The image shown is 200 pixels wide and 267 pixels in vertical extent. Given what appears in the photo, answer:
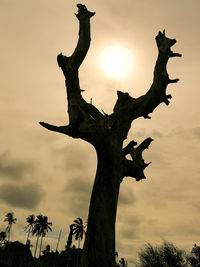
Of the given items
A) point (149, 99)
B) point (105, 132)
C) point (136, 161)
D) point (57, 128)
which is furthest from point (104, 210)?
point (149, 99)

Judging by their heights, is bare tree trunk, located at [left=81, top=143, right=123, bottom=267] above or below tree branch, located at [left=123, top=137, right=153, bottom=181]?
below

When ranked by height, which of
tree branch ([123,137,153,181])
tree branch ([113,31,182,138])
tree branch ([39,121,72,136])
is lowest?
tree branch ([123,137,153,181])

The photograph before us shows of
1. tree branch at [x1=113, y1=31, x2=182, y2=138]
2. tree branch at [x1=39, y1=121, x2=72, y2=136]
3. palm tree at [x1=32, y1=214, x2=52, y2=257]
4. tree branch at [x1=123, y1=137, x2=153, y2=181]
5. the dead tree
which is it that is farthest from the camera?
palm tree at [x1=32, y1=214, x2=52, y2=257]

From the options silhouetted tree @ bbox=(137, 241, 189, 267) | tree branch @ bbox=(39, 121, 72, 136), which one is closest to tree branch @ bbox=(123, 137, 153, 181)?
tree branch @ bbox=(39, 121, 72, 136)

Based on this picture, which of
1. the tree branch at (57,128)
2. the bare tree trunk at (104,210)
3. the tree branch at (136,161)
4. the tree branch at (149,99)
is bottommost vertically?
the bare tree trunk at (104,210)

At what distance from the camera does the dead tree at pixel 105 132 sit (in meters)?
6.81

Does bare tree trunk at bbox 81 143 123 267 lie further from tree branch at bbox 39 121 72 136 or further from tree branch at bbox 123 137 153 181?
tree branch at bbox 39 121 72 136

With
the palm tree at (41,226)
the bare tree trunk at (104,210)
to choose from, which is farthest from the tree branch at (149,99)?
the palm tree at (41,226)

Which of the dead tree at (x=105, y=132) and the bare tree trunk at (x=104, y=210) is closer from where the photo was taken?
the bare tree trunk at (x=104, y=210)

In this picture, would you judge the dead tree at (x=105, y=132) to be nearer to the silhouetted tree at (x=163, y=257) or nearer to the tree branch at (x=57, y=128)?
the tree branch at (x=57, y=128)

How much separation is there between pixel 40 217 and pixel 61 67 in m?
96.0

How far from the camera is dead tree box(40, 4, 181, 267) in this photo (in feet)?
22.4

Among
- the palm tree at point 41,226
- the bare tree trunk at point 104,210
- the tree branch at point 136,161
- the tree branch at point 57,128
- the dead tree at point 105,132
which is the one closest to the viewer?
the bare tree trunk at point 104,210

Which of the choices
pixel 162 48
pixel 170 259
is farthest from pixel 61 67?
pixel 170 259
